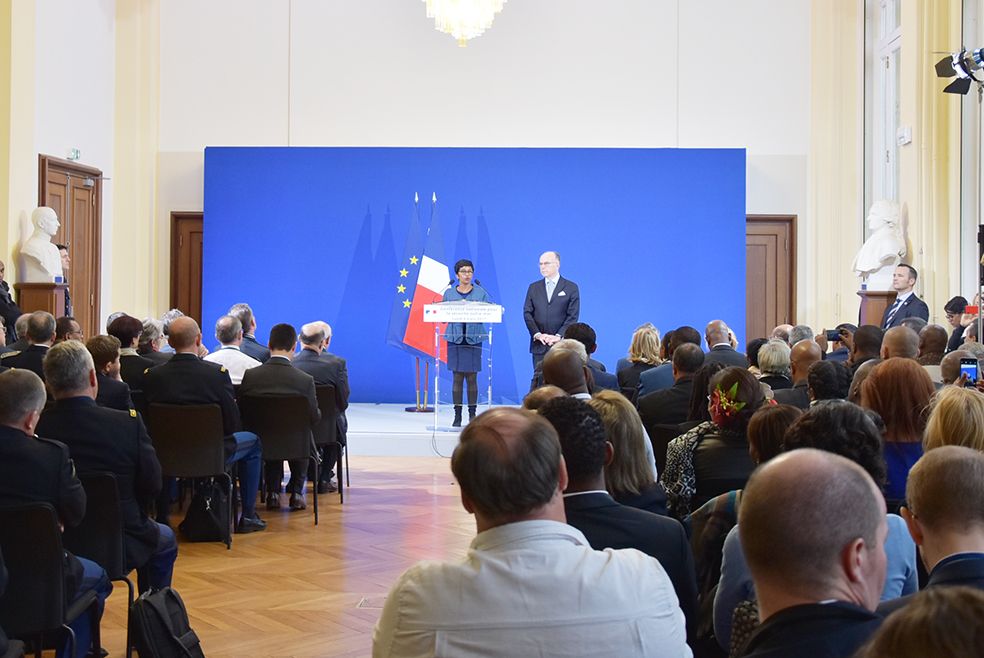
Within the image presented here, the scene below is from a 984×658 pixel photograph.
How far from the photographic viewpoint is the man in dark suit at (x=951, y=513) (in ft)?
6.57

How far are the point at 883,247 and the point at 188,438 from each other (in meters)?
7.08

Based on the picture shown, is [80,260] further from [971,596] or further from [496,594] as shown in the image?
[971,596]

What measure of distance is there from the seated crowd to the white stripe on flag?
12.8ft

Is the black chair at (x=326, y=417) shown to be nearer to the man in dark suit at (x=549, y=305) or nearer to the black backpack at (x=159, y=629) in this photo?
the man in dark suit at (x=549, y=305)

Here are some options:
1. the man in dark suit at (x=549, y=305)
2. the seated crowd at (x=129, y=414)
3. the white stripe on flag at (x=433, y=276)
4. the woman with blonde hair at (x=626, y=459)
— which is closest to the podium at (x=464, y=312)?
the man in dark suit at (x=549, y=305)

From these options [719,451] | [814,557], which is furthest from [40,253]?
[814,557]

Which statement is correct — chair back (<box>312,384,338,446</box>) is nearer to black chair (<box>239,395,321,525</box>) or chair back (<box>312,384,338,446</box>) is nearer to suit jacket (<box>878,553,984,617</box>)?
black chair (<box>239,395,321,525</box>)

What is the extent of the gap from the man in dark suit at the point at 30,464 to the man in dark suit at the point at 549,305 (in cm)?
672

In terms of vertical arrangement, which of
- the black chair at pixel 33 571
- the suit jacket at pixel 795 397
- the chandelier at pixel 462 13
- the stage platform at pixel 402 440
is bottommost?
the stage platform at pixel 402 440

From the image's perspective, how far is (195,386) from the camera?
6.39m

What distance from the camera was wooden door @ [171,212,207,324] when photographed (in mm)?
13953

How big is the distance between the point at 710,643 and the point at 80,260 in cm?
1086

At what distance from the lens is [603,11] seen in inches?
541

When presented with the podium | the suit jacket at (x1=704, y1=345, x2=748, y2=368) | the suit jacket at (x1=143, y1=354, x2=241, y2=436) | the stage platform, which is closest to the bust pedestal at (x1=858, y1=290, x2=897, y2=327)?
the podium
